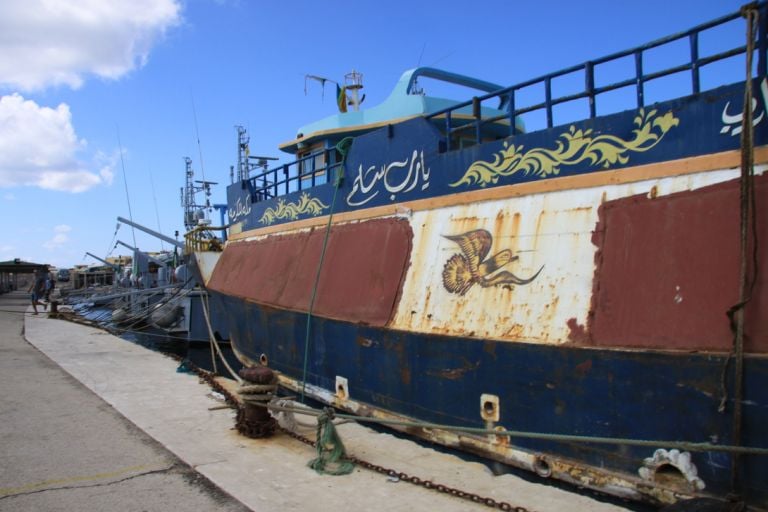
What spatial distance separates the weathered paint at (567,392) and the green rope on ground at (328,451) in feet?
3.23

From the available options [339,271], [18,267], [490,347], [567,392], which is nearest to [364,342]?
[339,271]

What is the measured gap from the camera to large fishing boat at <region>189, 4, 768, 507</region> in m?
3.45

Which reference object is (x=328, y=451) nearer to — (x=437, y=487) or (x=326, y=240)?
(x=437, y=487)

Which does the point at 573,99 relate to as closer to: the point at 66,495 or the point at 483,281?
the point at 483,281

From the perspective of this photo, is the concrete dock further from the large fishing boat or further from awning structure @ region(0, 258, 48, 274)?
awning structure @ region(0, 258, 48, 274)

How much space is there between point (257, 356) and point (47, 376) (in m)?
3.07

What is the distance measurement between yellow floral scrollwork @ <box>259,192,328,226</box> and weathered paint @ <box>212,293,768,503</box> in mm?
2266

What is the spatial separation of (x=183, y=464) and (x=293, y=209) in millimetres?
4868

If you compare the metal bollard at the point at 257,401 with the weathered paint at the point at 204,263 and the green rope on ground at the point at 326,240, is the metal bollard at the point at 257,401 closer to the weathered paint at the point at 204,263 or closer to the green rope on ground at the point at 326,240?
the green rope on ground at the point at 326,240

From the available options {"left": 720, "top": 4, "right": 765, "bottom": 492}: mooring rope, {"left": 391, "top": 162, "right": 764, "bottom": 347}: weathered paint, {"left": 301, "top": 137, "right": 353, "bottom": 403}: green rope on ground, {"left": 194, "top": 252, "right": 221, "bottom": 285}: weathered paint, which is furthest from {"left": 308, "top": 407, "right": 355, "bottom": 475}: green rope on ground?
{"left": 194, "top": 252, "right": 221, "bottom": 285}: weathered paint

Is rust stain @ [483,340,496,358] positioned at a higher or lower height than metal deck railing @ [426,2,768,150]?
lower

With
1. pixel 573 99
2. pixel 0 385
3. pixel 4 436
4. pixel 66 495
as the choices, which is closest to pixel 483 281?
pixel 573 99

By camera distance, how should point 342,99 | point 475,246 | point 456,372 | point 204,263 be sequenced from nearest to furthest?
point 456,372
point 475,246
point 342,99
point 204,263

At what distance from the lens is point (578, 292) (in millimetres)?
4312
